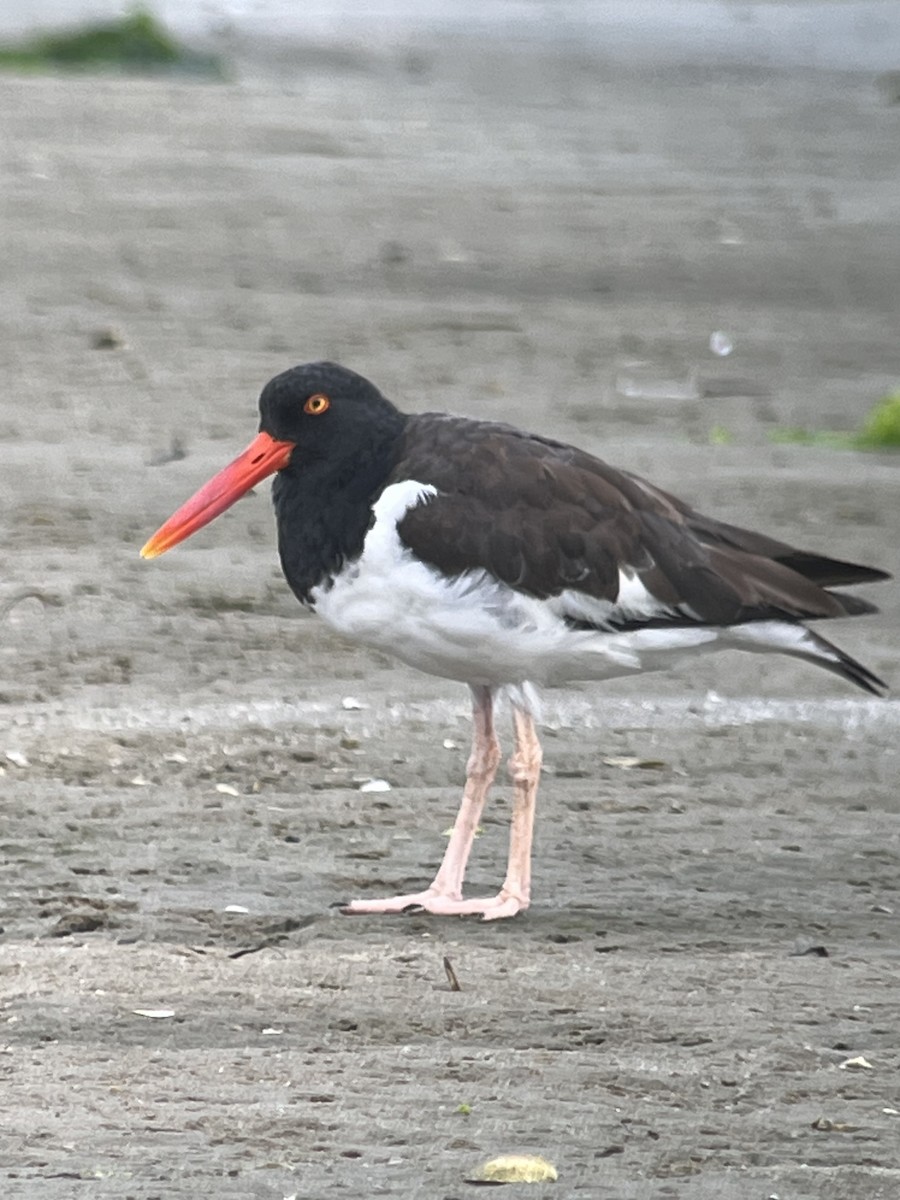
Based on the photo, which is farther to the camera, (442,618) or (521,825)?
(521,825)

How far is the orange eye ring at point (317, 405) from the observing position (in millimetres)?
5980

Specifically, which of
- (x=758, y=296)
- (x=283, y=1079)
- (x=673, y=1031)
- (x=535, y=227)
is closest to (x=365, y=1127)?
(x=283, y=1079)

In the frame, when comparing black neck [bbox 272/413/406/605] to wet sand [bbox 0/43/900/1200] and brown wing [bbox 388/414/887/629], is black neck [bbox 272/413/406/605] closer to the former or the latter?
brown wing [bbox 388/414/887/629]

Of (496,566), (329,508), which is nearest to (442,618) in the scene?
(496,566)

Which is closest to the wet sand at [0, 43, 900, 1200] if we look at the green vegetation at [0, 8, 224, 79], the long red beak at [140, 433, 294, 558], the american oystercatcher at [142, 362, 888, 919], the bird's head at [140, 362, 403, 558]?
the american oystercatcher at [142, 362, 888, 919]

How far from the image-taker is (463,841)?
588cm

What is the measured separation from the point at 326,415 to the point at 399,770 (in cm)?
120

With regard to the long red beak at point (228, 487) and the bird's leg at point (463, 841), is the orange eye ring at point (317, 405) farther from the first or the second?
the bird's leg at point (463, 841)

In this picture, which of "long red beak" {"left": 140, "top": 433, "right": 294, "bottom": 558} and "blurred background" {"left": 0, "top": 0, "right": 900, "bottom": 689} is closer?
"long red beak" {"left": 140, "top": 433, "right": 294, "bottom": 558}

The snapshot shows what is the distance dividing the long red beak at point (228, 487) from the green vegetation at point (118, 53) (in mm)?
13696

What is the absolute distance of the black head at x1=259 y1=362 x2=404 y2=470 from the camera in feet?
19.5

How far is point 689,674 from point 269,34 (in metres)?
17.4

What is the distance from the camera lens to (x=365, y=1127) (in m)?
4.60

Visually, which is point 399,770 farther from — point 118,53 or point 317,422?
point 118,53
